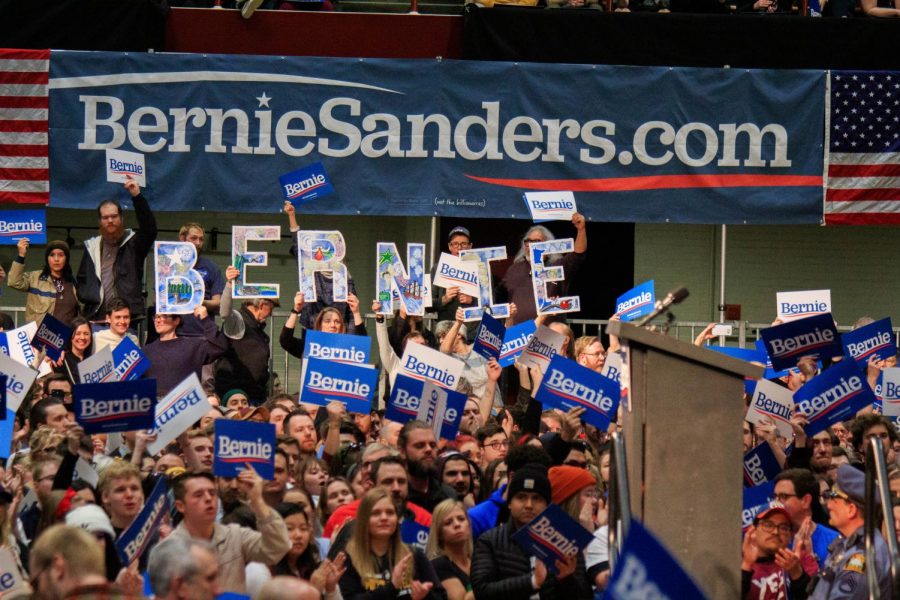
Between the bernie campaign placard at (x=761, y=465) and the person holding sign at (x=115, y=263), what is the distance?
244 inches

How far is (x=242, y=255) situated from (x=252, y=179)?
8.44ft

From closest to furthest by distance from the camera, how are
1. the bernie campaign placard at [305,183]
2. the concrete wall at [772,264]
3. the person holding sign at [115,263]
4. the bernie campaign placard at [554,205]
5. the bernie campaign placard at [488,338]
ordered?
1. the bernie campaign placard at [488,338]
2. the person holding sign at [115,263]
3. the bernie campaign placard at [305,183]
4. the bernie campaign placard at [554,205]
5. the concrete wall at [772,264]

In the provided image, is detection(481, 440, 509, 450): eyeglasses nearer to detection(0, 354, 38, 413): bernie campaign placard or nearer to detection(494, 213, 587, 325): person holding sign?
detection(0, 354, 38, 413): bernie campaign placard

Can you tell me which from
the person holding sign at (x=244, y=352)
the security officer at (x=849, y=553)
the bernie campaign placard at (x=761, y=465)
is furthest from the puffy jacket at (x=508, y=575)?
the person holding sign at (x=244, y=352)

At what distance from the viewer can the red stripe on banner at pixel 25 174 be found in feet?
52.8

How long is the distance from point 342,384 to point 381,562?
12.2ft

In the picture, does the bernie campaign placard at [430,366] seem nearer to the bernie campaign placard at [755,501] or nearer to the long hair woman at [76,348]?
the long hair woman at [76,348]

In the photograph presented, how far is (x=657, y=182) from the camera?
54.3ft

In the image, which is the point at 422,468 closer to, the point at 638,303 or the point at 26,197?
the point at 638,303

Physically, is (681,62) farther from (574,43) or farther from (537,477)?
(537,477)

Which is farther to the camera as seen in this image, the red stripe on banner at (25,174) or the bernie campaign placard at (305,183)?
the red stripe on banner at (25,174)

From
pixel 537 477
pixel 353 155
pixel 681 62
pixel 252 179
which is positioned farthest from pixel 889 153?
pixel 537 477

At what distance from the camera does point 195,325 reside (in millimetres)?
14258

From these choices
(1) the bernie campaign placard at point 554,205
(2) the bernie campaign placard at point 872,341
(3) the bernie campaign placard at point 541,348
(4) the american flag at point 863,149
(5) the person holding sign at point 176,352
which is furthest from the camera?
(4) the american flag at point 863,149
